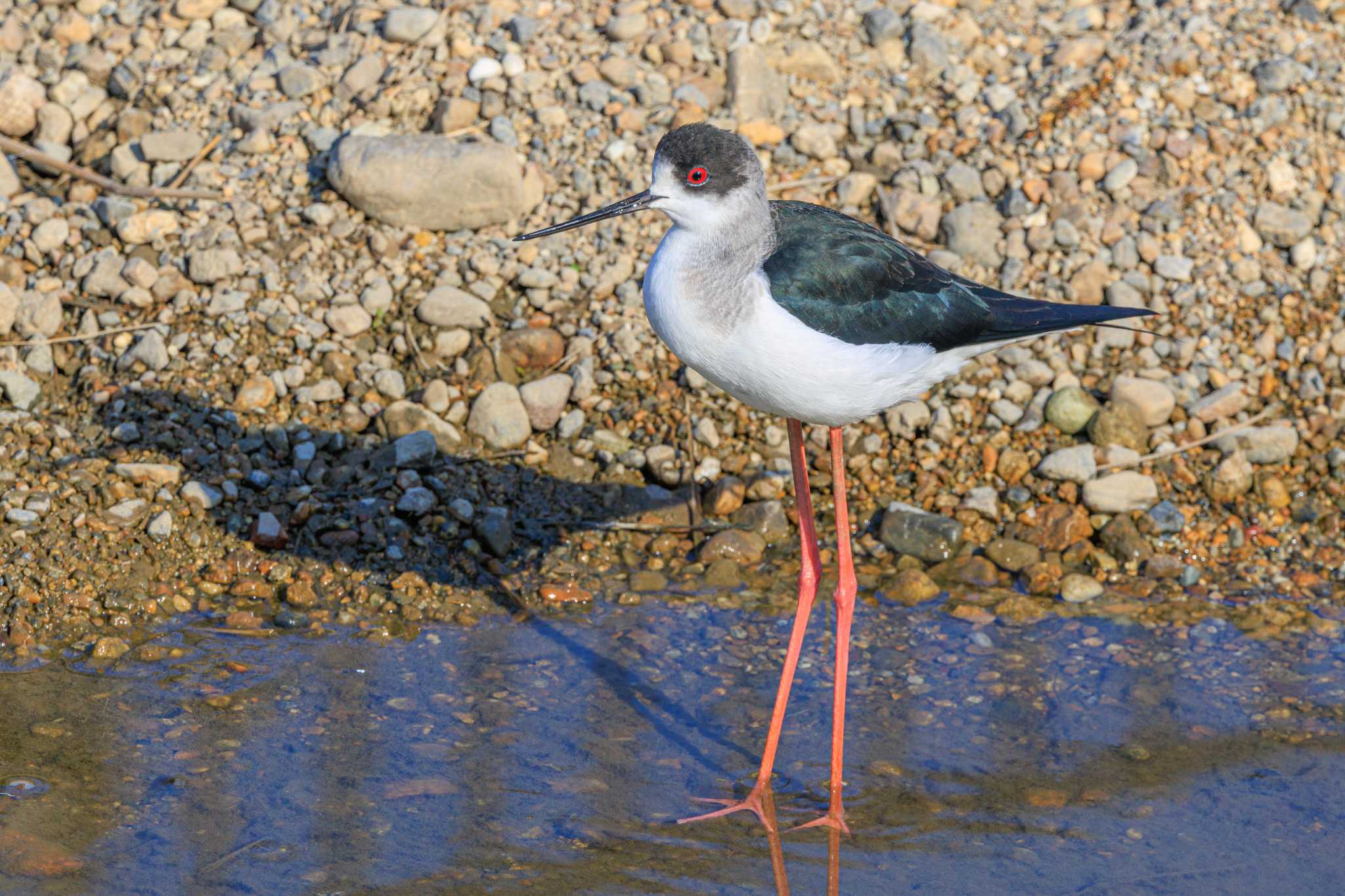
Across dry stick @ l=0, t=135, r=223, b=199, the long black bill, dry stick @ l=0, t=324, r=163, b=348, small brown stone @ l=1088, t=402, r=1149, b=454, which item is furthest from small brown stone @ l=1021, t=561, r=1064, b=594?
dry stick @ l=0, t=135, r=223, b=199

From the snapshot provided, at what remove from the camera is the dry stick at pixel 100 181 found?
623cm

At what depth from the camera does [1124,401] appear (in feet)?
19.4

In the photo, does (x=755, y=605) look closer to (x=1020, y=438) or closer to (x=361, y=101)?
(x=1020, y=438)

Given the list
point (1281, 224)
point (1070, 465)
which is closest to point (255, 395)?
point (1070, 465)

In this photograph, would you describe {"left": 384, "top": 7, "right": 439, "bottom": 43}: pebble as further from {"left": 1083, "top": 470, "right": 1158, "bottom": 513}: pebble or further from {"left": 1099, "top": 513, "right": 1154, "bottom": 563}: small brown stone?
{"left": 1099, "top": 513, "right": 1154, "bottom": 563}: small brown stone

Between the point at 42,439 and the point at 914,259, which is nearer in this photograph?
the point at 914,259

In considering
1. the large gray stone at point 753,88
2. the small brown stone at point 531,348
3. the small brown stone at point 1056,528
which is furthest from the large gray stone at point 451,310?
the small brown stone at point 1056,528

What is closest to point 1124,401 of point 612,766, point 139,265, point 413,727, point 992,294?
point 992,294

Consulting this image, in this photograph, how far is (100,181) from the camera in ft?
20.6

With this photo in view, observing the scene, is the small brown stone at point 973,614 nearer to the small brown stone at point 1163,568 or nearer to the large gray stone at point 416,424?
the small brown stone at point 1163,568

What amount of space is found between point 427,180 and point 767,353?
2692mm

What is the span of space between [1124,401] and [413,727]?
3194mm

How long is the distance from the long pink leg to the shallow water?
1.9 inches

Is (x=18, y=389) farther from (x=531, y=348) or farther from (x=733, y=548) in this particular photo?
(x=733, y=548)
